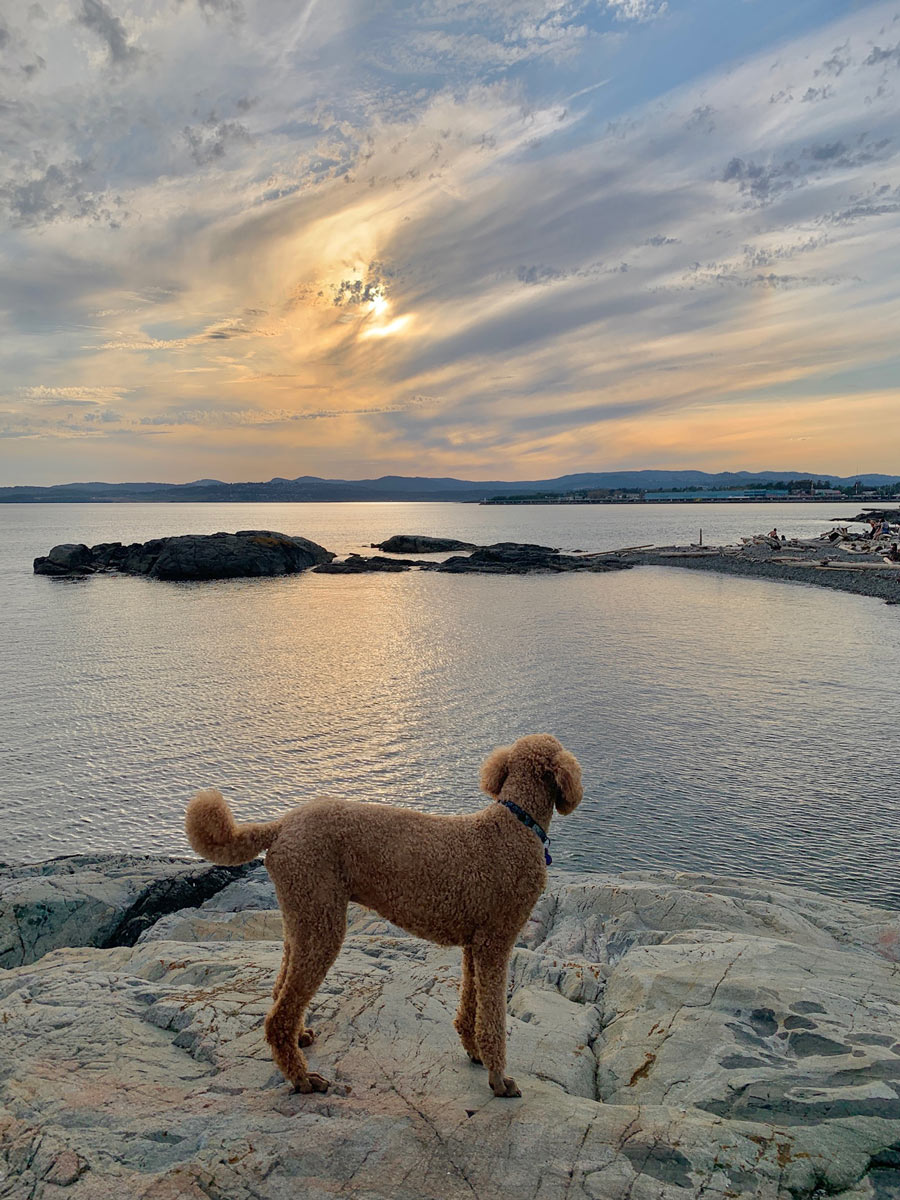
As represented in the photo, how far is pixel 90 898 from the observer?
744cm

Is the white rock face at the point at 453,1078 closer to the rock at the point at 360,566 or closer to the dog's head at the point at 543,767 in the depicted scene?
the dog's head at the point at 543,767

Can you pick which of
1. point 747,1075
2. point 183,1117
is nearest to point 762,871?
point 747,1075

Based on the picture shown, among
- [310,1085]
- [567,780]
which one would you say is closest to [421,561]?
[567,780]

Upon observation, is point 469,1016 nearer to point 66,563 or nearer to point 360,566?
point 360,566

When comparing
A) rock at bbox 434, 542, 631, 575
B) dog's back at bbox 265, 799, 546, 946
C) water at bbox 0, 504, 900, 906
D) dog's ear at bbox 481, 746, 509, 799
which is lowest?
water at bbox 0, 504, 900, 906

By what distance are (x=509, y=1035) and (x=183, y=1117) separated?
2.21 m

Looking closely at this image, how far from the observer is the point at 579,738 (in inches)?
571

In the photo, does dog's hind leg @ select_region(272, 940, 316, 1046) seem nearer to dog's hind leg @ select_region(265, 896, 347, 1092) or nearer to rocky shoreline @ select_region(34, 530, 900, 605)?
dog's hind leg @ select_region(265, 896, 347, 1092)

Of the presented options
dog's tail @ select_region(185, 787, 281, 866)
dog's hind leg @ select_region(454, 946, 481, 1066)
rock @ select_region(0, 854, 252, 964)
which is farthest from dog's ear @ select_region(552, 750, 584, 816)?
rock @ select_region(0, 854, 252, 964)

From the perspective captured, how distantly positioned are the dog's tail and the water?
6282mm

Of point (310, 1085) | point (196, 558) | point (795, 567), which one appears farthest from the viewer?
point (196, 558)

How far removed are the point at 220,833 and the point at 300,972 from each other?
98 centimetres

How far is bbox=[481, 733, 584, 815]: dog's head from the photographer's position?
4391mm

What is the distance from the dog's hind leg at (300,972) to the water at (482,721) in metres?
5.95
